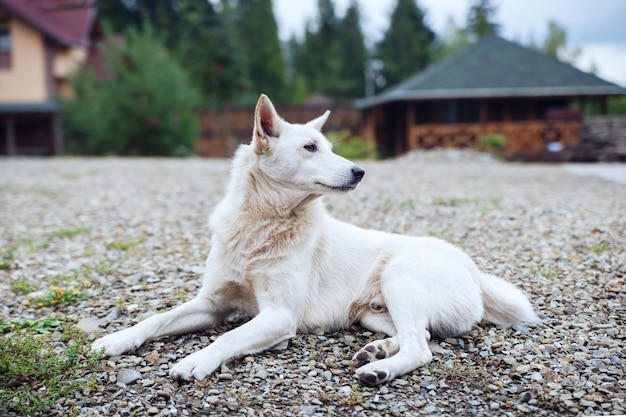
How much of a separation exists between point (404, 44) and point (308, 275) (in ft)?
157

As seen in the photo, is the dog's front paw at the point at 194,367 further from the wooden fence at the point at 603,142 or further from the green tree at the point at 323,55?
the green tree at the point at 323,55

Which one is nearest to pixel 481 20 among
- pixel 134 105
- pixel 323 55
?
pixel 323 55

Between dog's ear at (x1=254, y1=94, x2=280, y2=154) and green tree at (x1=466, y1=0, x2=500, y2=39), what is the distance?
52.3m

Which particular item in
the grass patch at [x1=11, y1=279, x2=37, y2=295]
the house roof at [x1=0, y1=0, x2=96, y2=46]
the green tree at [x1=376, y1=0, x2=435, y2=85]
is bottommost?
the grass patch at [x1=11, y1=279, x2=37, y2=295]

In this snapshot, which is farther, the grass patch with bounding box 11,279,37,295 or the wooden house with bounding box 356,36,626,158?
the wooden house with bounding box 356,36,626,158

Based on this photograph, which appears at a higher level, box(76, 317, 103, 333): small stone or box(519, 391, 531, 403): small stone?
box(76, 317, 103, 333): small stone

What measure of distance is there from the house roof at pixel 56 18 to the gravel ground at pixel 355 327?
21727 mm

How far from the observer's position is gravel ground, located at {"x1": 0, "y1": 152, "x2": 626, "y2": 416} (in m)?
2.86

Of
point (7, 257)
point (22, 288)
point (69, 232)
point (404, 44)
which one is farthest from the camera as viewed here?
point (404, 44)

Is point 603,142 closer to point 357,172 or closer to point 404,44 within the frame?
point 357,172

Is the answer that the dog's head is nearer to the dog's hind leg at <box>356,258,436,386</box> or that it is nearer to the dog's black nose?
the dog's black nose

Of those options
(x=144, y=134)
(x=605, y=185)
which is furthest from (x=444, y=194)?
(x=144, y=134)

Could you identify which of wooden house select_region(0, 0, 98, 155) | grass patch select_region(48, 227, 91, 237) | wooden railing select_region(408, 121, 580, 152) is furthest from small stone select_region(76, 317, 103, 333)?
wooden house select_region(0, 0, 98, 155)

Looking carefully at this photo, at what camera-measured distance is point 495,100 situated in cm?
2595
